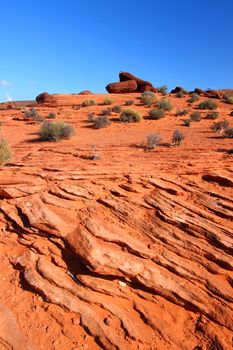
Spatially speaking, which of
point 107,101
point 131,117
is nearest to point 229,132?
point 131,117

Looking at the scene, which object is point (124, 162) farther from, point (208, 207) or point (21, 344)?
point (21, 344)

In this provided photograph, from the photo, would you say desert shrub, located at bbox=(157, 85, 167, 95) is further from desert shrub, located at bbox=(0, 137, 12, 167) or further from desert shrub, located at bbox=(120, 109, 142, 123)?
desert shrub, located at bbox=(0, 137, 12, 167)

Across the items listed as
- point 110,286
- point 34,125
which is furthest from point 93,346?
point 34,125

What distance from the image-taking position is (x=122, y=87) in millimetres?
30562

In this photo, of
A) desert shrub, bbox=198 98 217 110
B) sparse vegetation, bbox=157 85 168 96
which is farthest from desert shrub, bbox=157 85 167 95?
desert shrub, bbox=198 98 217 110

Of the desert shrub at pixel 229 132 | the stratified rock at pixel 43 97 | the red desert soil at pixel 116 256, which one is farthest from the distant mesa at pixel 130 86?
the red desert soil at pixel 116 256

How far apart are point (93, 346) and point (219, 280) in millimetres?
1830

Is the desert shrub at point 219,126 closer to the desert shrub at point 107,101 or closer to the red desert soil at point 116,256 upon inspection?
the red desert soil at point 116,256

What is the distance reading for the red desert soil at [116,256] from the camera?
3.78 metres

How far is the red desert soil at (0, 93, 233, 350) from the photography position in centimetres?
378

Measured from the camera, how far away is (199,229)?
4902 millimetres

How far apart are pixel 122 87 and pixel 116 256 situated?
2777 cm

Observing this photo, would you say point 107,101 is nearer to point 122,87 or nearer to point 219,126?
point 122,87

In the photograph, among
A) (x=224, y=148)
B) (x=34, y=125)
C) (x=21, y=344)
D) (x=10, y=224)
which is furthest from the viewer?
(x=34, y=125)
